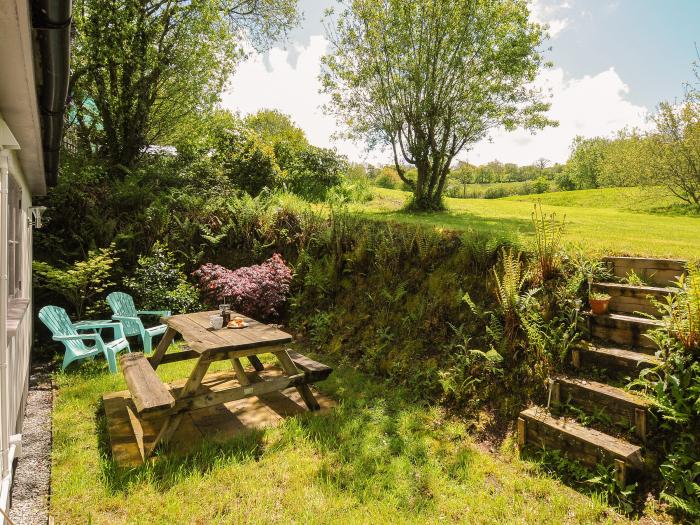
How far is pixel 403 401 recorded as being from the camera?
5227mm

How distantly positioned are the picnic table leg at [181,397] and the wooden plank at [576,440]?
3332mm

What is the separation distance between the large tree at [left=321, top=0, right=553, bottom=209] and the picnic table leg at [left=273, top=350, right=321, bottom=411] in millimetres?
8631

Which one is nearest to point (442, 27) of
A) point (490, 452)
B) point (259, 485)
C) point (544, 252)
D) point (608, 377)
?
point (544, 252)

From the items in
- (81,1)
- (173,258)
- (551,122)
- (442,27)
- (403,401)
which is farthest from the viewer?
(551,122)

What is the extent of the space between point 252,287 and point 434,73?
25.6ft

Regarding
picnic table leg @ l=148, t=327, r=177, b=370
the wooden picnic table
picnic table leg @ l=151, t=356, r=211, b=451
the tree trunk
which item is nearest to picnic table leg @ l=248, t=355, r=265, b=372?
the wooden picnic table

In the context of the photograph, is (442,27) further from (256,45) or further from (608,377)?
(608,377)

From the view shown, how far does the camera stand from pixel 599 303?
4707 millimetres

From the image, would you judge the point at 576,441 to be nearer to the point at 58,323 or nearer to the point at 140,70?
the point at 58,323

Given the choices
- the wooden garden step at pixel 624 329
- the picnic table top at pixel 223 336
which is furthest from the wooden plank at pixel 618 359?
the picnic table top at pixel 223 336

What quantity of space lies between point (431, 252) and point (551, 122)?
7.84 meters

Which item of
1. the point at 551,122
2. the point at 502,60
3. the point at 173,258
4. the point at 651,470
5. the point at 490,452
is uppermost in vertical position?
the point at 502,60

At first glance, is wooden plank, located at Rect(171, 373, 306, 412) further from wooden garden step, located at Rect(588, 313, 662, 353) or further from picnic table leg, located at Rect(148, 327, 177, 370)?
wooden garden step, located at Rect(588, 313, 662, 353)

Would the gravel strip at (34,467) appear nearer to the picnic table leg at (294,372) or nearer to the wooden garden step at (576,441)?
the picnic table leg at (294,372)
